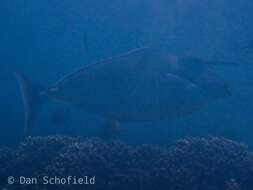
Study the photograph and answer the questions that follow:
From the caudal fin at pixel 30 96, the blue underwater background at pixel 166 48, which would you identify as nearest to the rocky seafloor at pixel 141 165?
the blue underwater background at pixel 166 48

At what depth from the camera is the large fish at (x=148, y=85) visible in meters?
6.29

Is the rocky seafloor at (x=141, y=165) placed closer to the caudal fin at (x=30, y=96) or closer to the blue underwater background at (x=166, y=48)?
the blue underwater background at (x=166, y=48)

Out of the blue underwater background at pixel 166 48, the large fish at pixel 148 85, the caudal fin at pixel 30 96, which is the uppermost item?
the blue underwater background at pixel 166 48

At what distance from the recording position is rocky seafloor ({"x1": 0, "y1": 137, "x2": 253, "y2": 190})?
623 centimetres

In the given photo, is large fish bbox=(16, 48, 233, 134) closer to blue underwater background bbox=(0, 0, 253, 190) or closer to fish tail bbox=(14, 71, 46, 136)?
blue underwater background bbox=(0, 0, 253, 190)

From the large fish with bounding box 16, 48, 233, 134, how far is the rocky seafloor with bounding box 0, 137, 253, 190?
2.36 ft

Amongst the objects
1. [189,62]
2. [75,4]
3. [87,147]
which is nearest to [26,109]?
[87,147]

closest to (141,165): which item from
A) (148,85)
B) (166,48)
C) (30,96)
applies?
(148,85)

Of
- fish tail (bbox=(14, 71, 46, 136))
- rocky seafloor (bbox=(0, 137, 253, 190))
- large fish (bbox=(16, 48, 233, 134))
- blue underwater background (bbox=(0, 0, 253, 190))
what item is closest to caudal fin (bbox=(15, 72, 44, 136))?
fish tail (bbox=(14, 71, 46, 136))

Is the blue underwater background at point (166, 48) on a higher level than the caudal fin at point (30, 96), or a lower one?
higher

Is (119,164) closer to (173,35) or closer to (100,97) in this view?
(100,97)

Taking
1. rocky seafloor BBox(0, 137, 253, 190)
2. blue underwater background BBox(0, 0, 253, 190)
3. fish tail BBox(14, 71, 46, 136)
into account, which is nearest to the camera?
rocky seafloor BBox(0, 137, 253, 190)

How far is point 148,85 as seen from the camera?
→ 21.0 ft

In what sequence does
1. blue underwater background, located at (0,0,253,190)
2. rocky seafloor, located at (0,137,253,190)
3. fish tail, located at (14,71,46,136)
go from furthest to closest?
blue underwater background, located at (0,0,253,190) < fish tail, located at (14,71,46,136) < rocky seafloor, located at (0,137,253,190)
